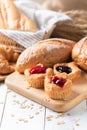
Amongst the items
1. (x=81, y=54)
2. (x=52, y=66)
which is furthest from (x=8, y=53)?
(x=81, y=54)

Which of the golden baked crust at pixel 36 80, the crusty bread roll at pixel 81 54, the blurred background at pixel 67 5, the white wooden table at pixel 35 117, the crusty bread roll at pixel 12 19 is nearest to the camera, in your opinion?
the white wooden table at pixel 35 117

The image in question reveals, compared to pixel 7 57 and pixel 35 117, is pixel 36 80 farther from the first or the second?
pixel 7 57

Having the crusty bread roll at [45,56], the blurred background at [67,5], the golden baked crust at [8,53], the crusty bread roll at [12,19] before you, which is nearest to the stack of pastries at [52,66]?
the crusty bread roll at [45,56]

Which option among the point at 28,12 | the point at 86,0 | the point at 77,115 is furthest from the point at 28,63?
the point at 86,0

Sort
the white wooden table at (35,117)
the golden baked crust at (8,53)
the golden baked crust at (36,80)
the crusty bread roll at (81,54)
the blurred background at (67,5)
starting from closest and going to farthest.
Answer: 1. the white wooden table at (35,117)
2. the golden baked crust at (36,80)
3. the crusty bread roll at (81,54)
4. the golden baked crust at (8,53)
5. the blurred background at (67,5)

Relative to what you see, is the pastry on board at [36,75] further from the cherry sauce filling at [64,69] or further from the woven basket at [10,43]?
the woven basket at [10,43]

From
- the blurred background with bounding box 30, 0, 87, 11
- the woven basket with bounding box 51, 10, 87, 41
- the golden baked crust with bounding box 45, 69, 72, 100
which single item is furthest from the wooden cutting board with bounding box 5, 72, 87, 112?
the blurred background with bounding box 30, 0, 87, 11

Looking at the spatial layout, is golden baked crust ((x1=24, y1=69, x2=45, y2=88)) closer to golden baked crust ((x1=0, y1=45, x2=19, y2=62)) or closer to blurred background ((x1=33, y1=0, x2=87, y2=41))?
golden baked crust ((x1=0, y1=45, x2=19, y2=62))

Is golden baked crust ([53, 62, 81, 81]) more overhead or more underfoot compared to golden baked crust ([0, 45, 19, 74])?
more overhead
